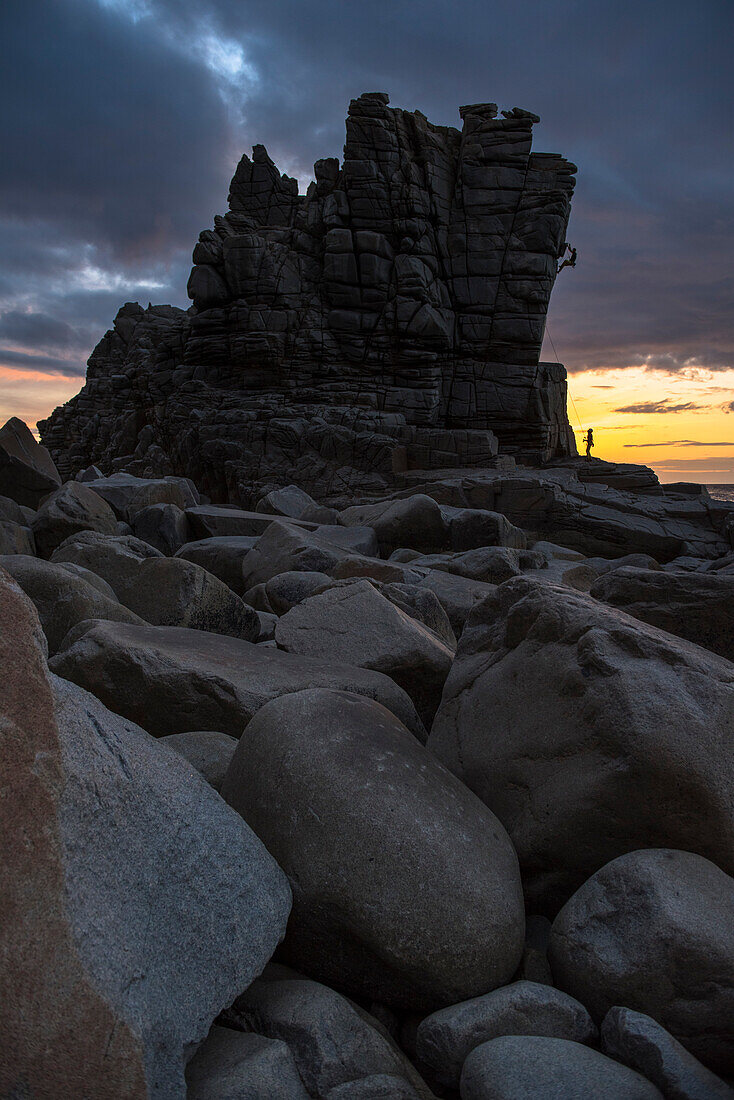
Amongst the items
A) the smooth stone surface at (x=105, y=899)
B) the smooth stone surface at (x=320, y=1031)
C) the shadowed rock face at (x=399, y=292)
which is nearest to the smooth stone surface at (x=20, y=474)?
the smooth stone surface at (x=105, y=899)

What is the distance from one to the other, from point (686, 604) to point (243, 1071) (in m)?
3.61

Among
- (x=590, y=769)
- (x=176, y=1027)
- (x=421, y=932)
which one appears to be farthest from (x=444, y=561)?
(x=176, y=1027)

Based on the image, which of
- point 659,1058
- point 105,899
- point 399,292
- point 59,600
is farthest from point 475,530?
point 399,292

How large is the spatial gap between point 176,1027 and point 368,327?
25639 mm

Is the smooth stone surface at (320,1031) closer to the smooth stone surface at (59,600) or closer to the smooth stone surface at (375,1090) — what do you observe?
the smooth stone surface at (375,1090)

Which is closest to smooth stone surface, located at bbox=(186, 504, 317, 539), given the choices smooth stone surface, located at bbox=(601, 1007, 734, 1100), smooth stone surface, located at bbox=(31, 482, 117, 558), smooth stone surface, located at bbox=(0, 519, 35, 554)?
smooth stone surface, located at bbox=(31, 482, 117, 558)

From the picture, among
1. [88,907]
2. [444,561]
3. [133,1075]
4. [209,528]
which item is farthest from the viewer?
[209,528]

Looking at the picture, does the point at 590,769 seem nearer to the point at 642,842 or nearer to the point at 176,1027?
the point at 642,842

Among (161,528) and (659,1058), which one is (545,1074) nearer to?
(659,1058)

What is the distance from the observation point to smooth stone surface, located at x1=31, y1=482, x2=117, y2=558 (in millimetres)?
7117

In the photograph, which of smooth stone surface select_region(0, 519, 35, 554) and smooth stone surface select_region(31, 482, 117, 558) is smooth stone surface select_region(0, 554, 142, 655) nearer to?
smooth stone surface select_region(0, 519, 35, 554)

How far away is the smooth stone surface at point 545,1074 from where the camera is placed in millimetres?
1447

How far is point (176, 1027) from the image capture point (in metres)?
1.44

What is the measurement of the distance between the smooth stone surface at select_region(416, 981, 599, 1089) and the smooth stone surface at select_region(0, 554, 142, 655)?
242 cm
